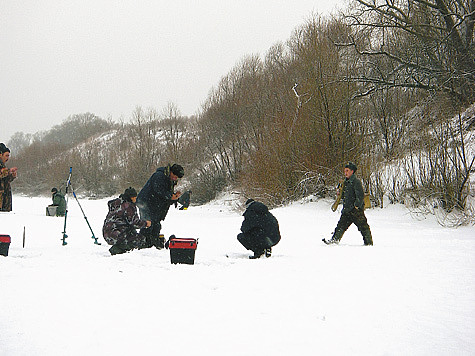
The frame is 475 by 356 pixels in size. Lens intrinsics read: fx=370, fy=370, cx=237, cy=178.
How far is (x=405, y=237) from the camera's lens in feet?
28.9

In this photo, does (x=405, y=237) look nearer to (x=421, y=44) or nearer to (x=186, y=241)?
(x=186, y=241)

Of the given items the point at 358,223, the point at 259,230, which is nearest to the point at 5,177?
the point at 259,230

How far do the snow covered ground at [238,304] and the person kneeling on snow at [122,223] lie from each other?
0.24 meters

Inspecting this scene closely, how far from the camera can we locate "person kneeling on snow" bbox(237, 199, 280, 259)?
6184mm

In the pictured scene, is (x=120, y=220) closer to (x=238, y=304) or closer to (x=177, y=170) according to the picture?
(x=177, y=170)

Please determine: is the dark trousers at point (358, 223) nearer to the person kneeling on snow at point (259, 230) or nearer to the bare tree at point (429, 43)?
the person kneeling on snow at point (259, 230)

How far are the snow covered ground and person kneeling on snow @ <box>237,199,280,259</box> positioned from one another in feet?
0.83

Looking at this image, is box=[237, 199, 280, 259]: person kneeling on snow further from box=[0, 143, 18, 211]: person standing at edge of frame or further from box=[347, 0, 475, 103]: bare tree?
box=[347, 0, 475, 103]: bare tree

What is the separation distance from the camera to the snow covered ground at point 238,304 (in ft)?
8.90

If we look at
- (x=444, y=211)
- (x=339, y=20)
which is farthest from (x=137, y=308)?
(x=339, y=20)

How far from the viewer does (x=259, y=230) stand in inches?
246

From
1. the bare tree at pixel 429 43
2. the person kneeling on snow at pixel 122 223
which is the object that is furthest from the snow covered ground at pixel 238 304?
the bare tree at pixel 429 43

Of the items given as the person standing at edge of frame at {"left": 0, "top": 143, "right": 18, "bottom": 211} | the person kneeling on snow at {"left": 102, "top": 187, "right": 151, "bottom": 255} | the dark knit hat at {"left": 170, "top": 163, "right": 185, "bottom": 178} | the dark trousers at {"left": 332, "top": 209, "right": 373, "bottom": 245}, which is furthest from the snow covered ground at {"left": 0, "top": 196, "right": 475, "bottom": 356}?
the person standing at edge of frame at {"left": 0, "top": 143, "right": 18, "bottom": 211}

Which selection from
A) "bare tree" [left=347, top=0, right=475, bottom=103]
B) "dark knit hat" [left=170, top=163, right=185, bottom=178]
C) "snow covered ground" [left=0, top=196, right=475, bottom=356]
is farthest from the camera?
"bare tree" [left=347, top=0, right=475, bottom=103]
